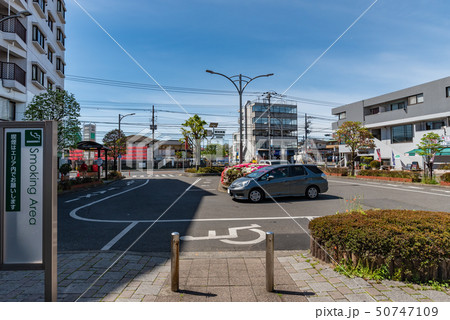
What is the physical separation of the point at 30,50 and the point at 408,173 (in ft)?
99.8

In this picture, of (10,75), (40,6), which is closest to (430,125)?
(10,75)

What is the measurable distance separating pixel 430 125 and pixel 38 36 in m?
42.0

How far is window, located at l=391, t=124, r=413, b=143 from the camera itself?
116ft

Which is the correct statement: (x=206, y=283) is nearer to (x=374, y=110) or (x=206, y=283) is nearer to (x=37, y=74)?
(x=37, y=74)

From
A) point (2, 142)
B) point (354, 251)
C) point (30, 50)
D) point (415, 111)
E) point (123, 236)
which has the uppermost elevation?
point (30, 50)

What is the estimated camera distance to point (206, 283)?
370 cm

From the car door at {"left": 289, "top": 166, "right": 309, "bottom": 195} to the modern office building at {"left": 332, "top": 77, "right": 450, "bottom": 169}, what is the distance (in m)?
25.4

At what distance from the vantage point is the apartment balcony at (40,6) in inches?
872

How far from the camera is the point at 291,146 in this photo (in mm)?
77125

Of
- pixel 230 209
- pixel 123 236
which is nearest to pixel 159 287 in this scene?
pixel 123 236

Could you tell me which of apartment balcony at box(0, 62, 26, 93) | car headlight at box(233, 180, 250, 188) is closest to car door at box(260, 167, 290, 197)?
car headlight at box(233, 180, 250, 188)

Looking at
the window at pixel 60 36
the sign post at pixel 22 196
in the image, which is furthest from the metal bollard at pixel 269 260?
the window at pixel 60 36

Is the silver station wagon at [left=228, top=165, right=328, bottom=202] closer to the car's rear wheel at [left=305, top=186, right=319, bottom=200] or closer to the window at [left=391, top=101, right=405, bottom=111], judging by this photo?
the car's rear wheel at [left=305, top=186, right=319, bottom=200]
